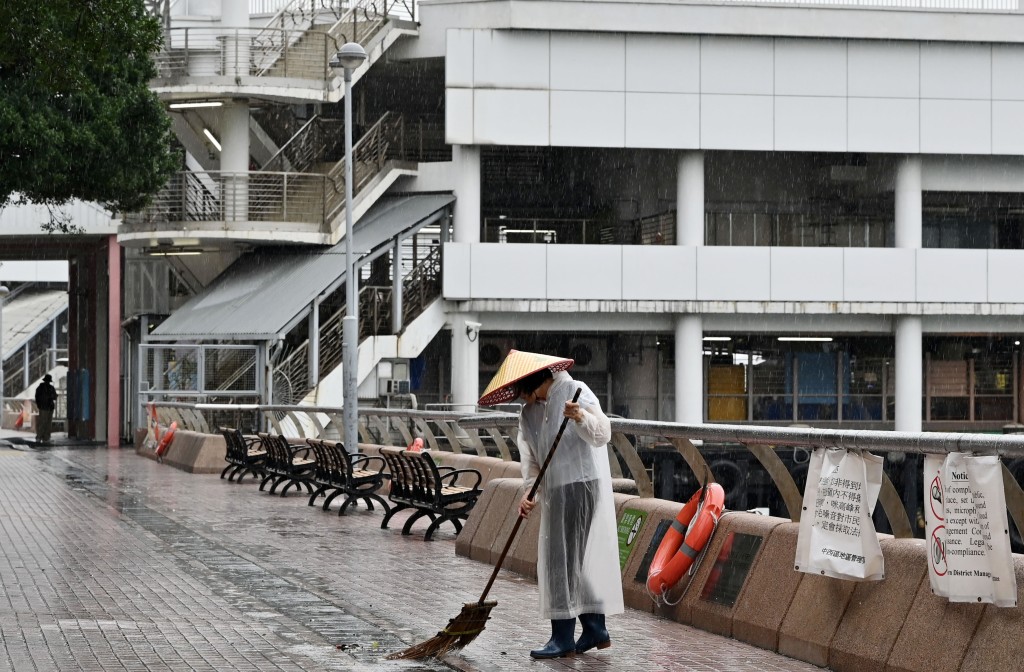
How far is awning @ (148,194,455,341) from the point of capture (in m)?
36.9

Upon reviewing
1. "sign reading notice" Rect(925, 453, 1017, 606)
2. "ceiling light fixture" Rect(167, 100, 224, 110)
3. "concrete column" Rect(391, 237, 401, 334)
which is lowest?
"sign reading notice" Rect(925, 453, 1017, 606)

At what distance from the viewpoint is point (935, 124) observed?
1571 inches

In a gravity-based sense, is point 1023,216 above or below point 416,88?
below

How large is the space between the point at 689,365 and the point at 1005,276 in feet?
28.0

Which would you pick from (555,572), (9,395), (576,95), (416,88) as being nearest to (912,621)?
(555,572)

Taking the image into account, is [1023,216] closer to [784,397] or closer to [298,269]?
[784,397]

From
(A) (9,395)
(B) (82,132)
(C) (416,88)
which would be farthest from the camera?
(A) (9,395)

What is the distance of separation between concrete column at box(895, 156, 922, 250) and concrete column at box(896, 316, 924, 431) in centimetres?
203

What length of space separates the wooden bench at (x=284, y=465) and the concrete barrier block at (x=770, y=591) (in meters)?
13.9

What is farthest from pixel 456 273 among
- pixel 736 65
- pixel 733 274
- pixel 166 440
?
pixel 166 440

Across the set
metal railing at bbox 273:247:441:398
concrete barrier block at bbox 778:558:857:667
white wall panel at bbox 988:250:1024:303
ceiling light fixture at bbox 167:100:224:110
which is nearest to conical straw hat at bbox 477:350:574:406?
concrete barrier block at bbox 778:558:857:667

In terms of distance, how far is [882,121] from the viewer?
3975 centimetres

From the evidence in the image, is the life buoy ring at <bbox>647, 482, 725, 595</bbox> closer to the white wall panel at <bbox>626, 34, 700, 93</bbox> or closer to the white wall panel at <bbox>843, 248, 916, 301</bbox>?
the white wall panel at <bbox>626, 34, 700, 93</bbox>

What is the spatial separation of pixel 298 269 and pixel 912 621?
32860mm
